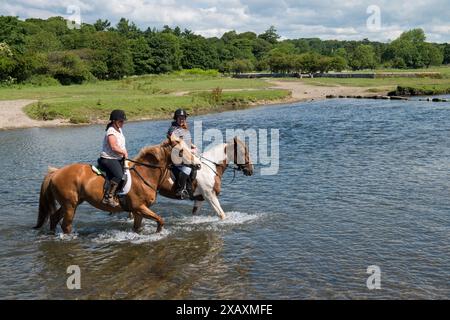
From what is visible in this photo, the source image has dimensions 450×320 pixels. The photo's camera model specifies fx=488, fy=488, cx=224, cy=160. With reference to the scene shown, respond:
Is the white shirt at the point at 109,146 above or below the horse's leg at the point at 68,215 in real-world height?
above

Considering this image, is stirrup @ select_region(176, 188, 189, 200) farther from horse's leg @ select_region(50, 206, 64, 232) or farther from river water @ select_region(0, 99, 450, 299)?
horse's leg @ select_region(50, 206, 64, 232)

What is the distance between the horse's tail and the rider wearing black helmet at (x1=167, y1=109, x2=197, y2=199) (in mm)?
3422

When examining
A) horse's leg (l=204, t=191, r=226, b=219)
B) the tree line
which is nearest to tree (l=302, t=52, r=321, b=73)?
the tree line

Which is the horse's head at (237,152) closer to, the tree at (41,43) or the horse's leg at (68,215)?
the horse's leg at (68,215)

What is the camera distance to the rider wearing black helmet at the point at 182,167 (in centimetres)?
1368

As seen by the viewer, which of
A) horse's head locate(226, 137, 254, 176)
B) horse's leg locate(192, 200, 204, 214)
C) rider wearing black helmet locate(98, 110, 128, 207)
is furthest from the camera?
horse's leg locate(192, 200, 204, 214)

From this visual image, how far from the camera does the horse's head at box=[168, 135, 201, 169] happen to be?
12.6m

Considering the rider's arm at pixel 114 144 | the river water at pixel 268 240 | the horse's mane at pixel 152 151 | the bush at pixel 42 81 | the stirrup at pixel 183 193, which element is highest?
the bush at pixel 42 81

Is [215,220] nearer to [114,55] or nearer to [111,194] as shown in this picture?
[111,194]

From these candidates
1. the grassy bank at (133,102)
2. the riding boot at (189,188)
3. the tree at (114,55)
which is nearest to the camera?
the riding boot at (189,188)

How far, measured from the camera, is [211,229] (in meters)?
14.2

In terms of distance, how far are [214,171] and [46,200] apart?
4839 mm

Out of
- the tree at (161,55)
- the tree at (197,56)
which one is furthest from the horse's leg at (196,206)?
the tree at (197,56)

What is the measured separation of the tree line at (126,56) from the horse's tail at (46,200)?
61048mm
